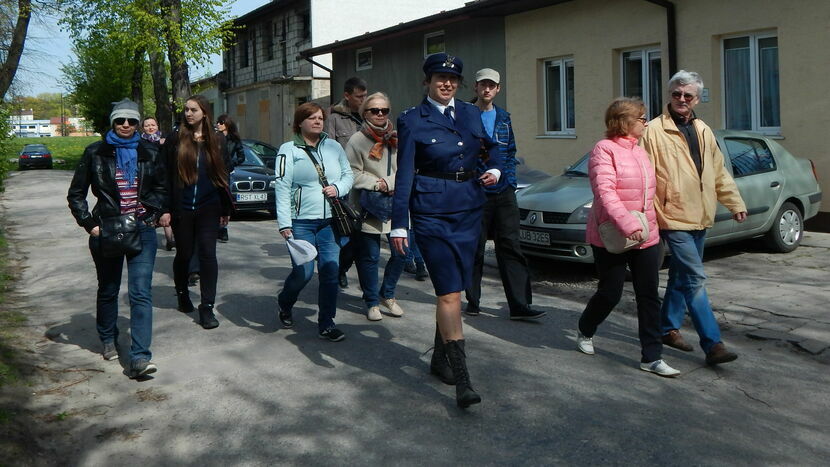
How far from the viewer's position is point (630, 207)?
17.7ft

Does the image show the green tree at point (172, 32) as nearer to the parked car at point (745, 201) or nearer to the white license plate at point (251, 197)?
the white license plate at point (251, 197)

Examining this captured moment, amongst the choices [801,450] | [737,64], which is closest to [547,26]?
[737,64]

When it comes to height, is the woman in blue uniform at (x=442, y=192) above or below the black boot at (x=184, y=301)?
above

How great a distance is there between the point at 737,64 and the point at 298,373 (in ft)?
34.5

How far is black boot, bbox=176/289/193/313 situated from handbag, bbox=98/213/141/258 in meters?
1.93

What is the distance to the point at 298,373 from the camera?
5.63m

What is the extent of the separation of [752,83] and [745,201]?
178 inches

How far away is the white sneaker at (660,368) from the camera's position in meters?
5.42

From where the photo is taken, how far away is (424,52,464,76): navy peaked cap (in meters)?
4.89

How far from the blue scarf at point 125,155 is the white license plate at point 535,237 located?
4.59m

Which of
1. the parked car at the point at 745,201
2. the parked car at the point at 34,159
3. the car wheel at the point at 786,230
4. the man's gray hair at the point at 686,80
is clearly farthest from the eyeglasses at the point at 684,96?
the parked car at the point at 34,159

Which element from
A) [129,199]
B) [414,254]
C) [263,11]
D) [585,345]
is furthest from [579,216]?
[263,11]

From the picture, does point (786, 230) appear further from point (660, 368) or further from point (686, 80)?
point (660, 368)

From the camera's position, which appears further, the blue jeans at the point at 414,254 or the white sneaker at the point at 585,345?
the blue jeans at the point at 414,254
